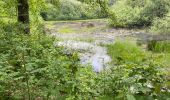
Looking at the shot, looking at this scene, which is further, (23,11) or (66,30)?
(66,30)

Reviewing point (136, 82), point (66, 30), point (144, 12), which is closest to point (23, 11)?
point (136, 82)

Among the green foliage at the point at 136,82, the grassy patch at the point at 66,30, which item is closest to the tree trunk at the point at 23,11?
the green foliage at the point at 136,82

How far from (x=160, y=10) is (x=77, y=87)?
59.9 metres

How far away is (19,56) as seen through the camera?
6867mm

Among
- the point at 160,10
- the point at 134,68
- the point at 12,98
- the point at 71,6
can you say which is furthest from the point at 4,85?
the point at 71,6

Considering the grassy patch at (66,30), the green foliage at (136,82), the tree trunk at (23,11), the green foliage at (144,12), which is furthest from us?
the green foliage at (144,12)

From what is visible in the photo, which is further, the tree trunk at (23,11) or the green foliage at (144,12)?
the green foliage at (144,12)

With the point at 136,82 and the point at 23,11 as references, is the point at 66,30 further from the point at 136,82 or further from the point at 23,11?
the point at 136,82

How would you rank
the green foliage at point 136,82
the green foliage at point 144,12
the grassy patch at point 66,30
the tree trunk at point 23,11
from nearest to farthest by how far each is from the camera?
the green foliage at point 136,82 < the tree trunk at point 23,11 < the grassy patch at point 66,30 < the green foliage at point 144,12

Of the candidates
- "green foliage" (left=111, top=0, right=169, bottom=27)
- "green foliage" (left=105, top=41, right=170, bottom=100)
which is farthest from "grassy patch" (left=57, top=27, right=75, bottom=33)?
"green foliage" (left=105, top=41, right=170, bottom=100)

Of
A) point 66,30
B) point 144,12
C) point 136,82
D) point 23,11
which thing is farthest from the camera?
point 144,12

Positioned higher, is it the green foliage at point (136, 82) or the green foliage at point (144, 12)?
the green foliage at point (136, 82)

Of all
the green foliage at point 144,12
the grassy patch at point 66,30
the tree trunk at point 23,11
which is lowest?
the grassy patch at point 66,30

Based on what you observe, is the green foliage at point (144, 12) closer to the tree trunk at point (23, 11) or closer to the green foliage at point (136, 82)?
the tree trunk at point (23, 11)
